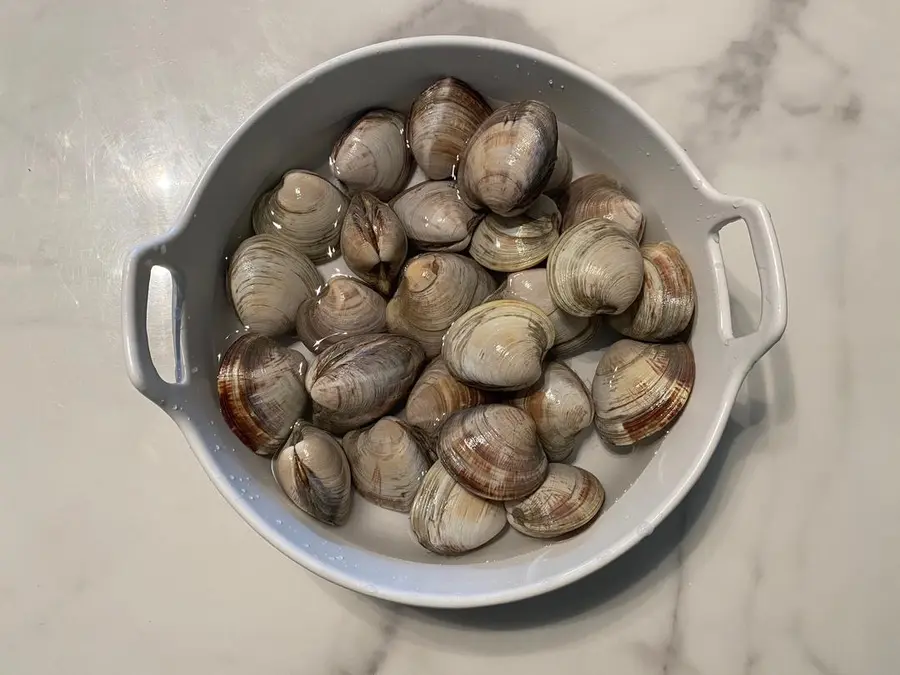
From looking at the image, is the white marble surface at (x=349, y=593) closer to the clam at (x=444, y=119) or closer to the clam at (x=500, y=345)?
the clam at (x=444, y=119)

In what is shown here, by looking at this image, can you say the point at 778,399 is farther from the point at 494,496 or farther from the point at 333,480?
the point at 333,480

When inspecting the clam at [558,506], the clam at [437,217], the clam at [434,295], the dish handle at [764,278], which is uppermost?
the dish handle at [764,278]

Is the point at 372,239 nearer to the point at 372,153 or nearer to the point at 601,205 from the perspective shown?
the point at 372,153

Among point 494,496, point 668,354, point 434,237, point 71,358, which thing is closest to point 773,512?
point 668,354

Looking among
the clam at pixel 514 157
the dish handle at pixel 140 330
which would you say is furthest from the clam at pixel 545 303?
the dish handle at pixel 140 330

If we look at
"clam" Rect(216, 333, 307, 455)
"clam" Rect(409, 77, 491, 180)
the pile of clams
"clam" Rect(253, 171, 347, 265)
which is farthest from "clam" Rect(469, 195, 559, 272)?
"clam" Rect(216, 333, 307, 455)

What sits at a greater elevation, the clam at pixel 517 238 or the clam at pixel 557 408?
the clam at pixel 517 238

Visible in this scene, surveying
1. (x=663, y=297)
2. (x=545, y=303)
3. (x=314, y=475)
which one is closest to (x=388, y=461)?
(x=314, y=475)
